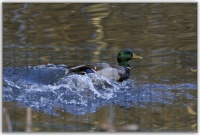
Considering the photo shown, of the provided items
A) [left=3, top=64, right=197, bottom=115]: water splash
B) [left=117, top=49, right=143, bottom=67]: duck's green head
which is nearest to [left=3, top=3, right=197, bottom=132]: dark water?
[left=3, top=64, right=197, bottom=115]: water splash

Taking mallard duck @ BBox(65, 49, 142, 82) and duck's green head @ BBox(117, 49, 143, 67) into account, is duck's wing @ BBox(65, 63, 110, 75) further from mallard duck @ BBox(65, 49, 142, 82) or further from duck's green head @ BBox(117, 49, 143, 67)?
duck's green head @ BBox(117, 49, 143, 67)

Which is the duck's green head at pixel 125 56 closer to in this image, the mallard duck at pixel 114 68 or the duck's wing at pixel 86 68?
the mallard duck at pixel 114 68

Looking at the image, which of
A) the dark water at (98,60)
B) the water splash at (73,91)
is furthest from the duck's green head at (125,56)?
the water splash at (73,91)

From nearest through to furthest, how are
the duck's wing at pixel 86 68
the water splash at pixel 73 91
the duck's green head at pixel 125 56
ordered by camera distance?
the water splash at pixel 73 91 → the duck's wing at pixel 86 68 → the duck's green head at pixel 125 56

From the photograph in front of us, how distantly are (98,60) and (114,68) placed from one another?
0.83ft

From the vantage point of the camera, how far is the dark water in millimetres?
7059

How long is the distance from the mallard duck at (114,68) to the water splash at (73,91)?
0.08 m

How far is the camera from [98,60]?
29.7 ft

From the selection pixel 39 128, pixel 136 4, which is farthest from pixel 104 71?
pixel 136 4

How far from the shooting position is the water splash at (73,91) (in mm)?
7516

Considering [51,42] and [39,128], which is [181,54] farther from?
[39,128]

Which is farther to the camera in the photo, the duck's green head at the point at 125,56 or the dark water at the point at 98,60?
the duck's green head at the point at 125,56

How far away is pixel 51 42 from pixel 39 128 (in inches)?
159

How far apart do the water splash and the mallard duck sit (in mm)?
84
